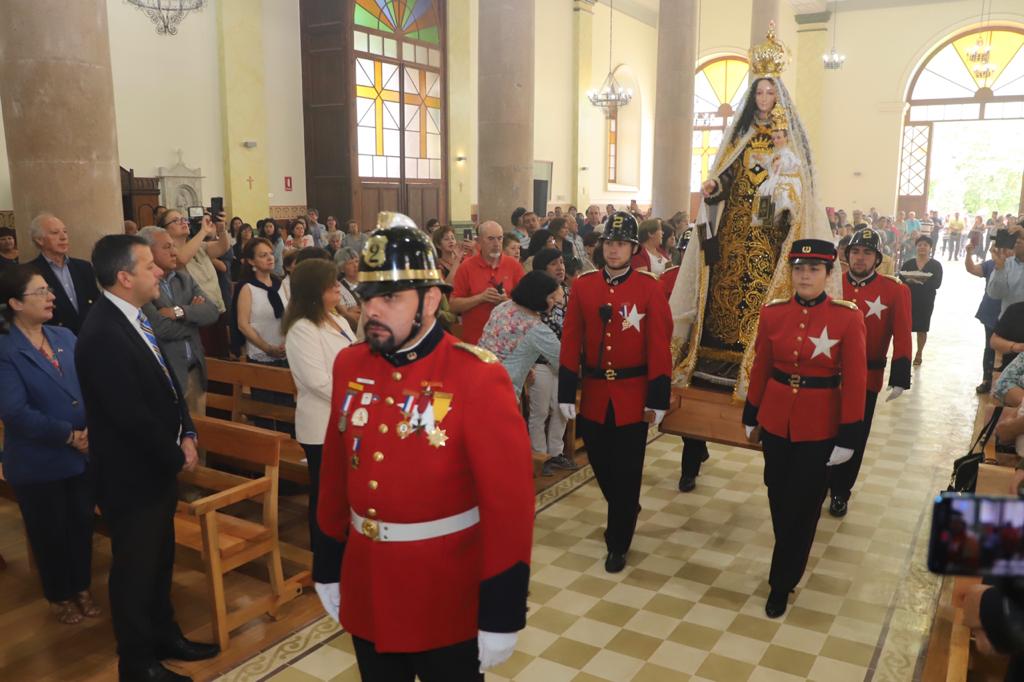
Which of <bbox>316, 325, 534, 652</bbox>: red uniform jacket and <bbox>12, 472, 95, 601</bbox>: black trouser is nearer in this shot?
<bbox>316, 325, 534, 652</bbox>: red uniform jacket

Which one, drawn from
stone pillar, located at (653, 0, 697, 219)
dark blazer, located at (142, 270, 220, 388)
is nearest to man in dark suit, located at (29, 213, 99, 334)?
dark blazer, located at (142, 270, 220, 388)

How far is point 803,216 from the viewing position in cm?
488

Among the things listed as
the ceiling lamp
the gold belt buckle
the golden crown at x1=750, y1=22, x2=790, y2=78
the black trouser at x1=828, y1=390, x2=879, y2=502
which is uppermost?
the ceiling lamp

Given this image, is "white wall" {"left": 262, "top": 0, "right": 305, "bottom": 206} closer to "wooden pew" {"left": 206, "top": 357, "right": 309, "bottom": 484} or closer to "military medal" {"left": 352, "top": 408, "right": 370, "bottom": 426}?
"wooden pew" {"left": 206, "top": 357, "right": 309, "bottom": 484}

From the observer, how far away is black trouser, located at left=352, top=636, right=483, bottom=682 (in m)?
2.14

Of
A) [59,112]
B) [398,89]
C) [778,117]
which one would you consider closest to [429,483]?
[778,117]

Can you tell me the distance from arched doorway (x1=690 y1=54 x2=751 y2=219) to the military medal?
2410cm

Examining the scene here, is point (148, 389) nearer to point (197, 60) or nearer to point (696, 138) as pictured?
point (197, 60)

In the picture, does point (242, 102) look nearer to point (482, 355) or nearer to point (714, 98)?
point (482, 355)

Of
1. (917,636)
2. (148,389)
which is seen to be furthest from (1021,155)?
(148,389)

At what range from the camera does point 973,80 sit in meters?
22.6

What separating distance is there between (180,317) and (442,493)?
356 centimetres

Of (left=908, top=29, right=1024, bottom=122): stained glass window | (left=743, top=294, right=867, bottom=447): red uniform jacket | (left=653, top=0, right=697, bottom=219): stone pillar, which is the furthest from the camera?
(left=908, top=29, right=1024, bottom=122): stained glass window

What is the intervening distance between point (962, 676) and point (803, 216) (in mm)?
3032
